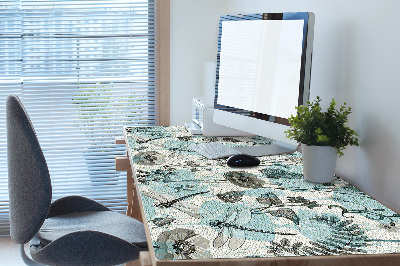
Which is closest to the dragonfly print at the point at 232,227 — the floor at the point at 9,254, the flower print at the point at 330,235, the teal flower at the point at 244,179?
the flower print at the point at 330,235

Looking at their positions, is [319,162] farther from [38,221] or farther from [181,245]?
[38,221]

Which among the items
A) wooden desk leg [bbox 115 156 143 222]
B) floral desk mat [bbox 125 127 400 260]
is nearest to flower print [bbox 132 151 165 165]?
floral desk mat [bbox 125 127 400 260]

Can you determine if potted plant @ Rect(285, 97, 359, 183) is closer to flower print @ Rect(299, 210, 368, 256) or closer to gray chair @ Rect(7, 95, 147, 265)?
flower print @ Rect(299, 210, 368, 256)

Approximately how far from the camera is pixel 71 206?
2230mm

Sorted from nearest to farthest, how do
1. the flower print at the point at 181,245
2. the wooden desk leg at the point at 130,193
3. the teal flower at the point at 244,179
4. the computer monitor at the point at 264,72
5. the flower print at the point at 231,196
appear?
the flower print at the point at 181,245
the flower print at the point at 231,196
the teal flower at the point at 244,179
the computer monitor at the point at 264,72
the wooden desk leg at the point at 130,193

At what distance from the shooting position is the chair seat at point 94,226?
1972mm

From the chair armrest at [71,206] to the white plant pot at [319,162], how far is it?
0.95 meters

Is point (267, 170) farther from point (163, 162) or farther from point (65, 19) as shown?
point (65, 19)

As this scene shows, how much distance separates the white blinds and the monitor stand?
1.38 meters

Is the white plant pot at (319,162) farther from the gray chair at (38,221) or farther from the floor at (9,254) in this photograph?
the floor at (9,254)

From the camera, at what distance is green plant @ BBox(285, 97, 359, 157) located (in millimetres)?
1699

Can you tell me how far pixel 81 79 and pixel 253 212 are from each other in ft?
7.43

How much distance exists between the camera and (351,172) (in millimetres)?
1862

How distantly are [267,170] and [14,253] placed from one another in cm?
193
